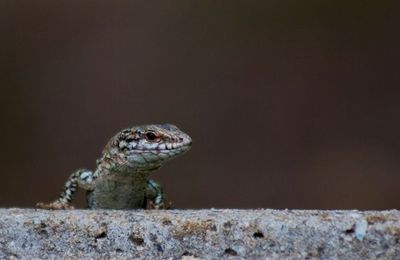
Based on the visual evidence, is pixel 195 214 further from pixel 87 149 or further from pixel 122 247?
pixel 87 149

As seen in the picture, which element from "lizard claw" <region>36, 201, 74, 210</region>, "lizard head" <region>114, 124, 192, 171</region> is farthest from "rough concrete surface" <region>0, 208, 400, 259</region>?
"lizard claw" <region>36, 201, 74, 210</region>

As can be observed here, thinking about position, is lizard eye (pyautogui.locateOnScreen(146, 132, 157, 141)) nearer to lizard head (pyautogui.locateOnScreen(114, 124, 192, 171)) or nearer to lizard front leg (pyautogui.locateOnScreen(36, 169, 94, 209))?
lizard head (pyautogui.locateOnScreen(114, 124, 192, 171))

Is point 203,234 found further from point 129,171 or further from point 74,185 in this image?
point 74,185

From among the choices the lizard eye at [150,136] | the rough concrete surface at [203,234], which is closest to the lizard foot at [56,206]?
the lizard eye at [150,136]

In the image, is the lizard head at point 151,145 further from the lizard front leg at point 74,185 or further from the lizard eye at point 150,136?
the lizard front leg at point 74,185

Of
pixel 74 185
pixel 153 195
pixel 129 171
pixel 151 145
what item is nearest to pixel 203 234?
pixel 151 145

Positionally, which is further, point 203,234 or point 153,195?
point 153,195

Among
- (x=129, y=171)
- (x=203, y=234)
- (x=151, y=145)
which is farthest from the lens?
(x=129, y=171)

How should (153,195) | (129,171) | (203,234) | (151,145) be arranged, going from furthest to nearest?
1. (153,195)
2. (129,171)
3. (151,145)
4. (203,234)
